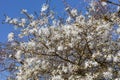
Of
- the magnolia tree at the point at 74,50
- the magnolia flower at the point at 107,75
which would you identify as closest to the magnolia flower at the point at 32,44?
the magnolia tree at the point at 74,50

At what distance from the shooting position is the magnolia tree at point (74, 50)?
11.2 m

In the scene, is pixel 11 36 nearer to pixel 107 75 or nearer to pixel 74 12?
pixel 74 12

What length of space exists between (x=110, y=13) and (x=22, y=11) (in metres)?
3.43

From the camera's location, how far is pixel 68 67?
11.4 m

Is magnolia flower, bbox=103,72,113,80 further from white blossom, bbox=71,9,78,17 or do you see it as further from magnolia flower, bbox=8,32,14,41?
magnolia flower, bbox=8,32,14,41

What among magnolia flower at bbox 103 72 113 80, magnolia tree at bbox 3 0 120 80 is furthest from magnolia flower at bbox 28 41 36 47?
magnolia flower at bbox 103 72 113 80

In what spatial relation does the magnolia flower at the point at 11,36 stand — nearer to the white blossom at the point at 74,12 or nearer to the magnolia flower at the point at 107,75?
the white blossom at the point at 74,12

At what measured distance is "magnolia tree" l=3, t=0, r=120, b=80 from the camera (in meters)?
11.2

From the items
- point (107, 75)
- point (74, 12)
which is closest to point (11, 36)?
point (74, 12)

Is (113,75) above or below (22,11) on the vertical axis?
below

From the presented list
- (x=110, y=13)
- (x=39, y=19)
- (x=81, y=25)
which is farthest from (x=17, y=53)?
(x=110, y=13)

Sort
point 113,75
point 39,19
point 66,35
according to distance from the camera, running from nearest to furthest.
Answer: point 113,75, point 66,35, point 39,19

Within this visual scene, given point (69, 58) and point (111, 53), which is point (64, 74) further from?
point (111, 53)

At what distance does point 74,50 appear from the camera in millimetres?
11719
